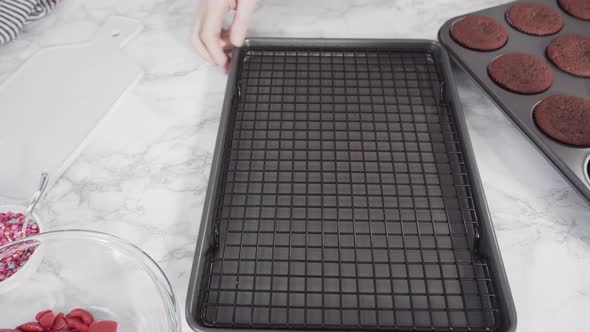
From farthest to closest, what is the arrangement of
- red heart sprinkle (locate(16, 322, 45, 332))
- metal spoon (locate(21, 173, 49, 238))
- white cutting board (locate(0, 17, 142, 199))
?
white cutting board (locate(0, 17, 142, 199)) → metal spoon (locate(21, 173, 49, 238)) → red heart sprinkle (locate(16, 322, 45, 332))

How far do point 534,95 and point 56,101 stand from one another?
83cm

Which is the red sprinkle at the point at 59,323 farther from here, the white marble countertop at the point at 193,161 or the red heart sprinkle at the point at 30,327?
the white marble countertop at the point at 193,161

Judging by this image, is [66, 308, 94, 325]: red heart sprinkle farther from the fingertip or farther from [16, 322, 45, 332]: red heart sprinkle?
the fingertip

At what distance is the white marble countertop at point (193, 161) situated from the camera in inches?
27.4

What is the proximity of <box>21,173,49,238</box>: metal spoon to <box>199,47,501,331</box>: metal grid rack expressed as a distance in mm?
265

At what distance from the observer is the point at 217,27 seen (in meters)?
0.93

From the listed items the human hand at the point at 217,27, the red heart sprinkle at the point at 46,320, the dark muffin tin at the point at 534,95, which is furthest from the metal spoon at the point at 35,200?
the dark muffin tin at the point at 534,95

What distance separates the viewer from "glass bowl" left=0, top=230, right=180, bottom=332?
60 centimetres

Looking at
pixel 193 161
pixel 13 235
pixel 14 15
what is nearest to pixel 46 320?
pixel 13 235

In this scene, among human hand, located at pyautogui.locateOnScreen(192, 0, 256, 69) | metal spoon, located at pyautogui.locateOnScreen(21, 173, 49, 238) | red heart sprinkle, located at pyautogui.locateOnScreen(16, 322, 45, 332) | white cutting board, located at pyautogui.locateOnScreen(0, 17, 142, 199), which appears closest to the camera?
red heart sprinkle, located at pyautogui.locateOnScreen(16, 322, 45, 332)

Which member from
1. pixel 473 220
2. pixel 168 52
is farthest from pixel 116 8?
pixel 473 220

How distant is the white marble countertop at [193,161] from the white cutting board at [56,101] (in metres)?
0.02

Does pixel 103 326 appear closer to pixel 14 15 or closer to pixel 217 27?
pixel 217 27

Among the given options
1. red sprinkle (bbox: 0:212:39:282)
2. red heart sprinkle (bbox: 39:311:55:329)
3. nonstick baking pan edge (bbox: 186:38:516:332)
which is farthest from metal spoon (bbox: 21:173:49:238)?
nonstick baking pan edge (bbox: 186:38:516:332)
